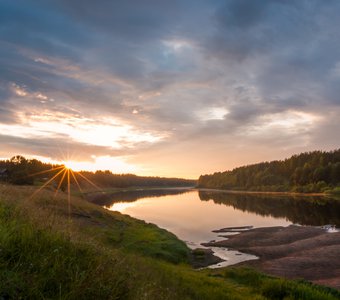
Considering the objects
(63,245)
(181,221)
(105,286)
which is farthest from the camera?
(181,221)

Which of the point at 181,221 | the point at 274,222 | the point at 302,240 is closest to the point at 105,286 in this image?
the point at 302,240

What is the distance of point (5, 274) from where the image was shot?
5.66 metres

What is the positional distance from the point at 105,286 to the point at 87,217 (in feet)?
119

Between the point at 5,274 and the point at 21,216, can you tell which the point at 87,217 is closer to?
the point at 21,216

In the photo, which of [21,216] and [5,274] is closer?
[5,274]

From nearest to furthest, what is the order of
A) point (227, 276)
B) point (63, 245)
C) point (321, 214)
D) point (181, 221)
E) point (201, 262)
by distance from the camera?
point (63, 245), point (227, 276), point (201, 262), point (181, 221), point (321, 214)

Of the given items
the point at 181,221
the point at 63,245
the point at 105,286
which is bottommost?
the point at 181,221

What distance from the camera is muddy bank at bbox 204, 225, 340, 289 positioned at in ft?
102

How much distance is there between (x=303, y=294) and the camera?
59.2ft

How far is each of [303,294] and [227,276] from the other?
7059 millimetres

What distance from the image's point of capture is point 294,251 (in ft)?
139

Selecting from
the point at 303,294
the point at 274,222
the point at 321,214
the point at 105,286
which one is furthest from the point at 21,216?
the point at 321,214

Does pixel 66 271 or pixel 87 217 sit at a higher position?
pixel 66 271

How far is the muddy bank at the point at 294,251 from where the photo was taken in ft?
102
